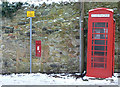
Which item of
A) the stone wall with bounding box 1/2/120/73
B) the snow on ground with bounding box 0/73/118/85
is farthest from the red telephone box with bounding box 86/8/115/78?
the stone wall with bounding box 1/2/120/73

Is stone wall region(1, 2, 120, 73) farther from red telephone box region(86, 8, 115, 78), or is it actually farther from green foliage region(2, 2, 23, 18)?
red telephone box region(86, 8, 115, 78)

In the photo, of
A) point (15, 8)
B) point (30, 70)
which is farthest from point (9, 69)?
point (15, 8)

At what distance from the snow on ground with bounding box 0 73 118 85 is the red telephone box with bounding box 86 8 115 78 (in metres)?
0.26

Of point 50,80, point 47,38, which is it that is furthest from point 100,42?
point 50,80

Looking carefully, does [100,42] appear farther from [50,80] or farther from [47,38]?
[50,80]

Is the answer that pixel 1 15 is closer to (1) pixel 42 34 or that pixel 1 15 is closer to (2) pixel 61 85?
(1) pixel 42 34

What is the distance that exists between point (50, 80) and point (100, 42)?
76.7 inches

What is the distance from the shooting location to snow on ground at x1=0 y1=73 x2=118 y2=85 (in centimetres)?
498

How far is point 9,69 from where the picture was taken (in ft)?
19.9

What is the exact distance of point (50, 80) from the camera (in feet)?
17.2

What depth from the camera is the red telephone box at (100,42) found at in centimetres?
515

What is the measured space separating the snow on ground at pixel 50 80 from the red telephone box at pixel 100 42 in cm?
26

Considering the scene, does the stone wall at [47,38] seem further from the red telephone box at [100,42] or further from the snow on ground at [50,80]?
the red telephone box at [100,42]

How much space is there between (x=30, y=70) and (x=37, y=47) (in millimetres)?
857
